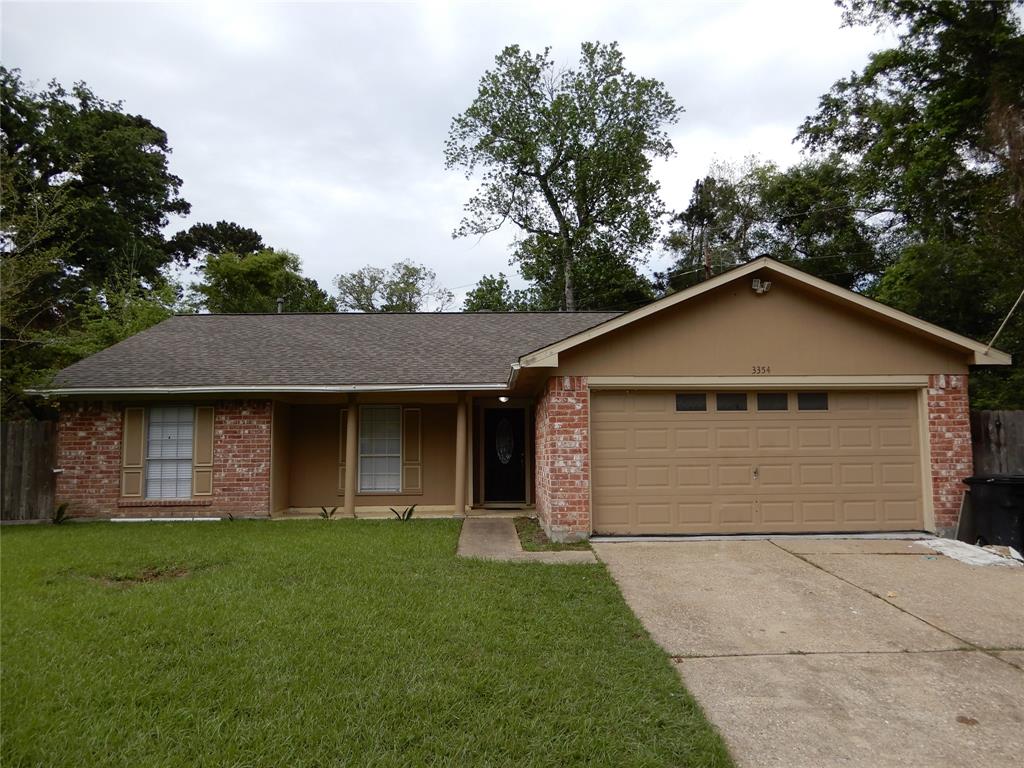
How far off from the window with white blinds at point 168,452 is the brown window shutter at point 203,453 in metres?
0.10

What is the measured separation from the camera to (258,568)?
640cm

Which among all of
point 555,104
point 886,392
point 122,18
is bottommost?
point 886,392

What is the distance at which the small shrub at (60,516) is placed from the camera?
10.3 m

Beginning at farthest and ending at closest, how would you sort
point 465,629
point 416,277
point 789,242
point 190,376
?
point 416,277, point 789,242, point 190,376, point 465,629

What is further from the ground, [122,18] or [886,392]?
[122,18]

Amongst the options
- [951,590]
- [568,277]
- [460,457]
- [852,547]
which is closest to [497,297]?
[568,277]

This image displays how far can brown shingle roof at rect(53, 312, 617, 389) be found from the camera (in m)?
10.7

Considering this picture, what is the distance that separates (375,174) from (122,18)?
488 inches

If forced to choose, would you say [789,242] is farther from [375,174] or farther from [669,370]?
[669,370]

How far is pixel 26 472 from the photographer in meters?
10.6

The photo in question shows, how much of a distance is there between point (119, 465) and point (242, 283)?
2251 cm

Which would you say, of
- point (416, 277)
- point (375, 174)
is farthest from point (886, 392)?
point (416, 277)

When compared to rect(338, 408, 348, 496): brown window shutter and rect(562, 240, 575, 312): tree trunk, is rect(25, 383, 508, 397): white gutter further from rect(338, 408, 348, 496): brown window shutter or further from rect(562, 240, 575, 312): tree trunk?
rect(562, 240, 575, 312): tree trunk

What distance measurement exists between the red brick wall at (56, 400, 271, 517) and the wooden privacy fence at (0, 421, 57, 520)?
0.73ft
